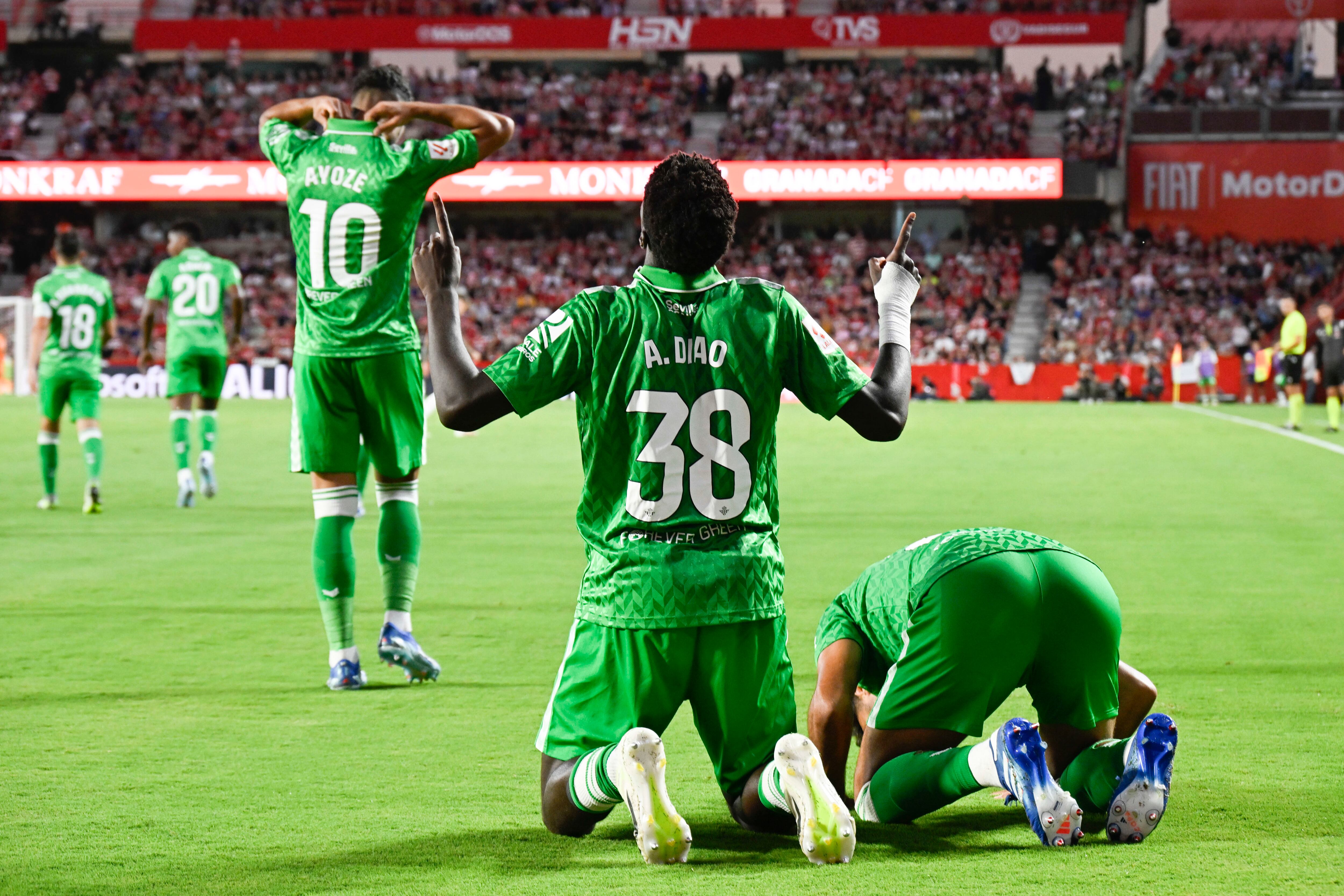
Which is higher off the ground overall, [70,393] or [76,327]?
[76,327]

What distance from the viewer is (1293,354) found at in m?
22.1

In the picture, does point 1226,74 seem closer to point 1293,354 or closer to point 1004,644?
point 1293,354

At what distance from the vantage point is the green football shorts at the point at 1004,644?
3.67m

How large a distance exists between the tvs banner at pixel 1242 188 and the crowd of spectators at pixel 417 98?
1277cm

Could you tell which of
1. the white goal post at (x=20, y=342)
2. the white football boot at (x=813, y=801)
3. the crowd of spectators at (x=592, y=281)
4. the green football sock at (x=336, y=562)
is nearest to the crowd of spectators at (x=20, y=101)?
the crowd of spectators at (x=592, y=281)

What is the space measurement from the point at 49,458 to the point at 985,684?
10.1m

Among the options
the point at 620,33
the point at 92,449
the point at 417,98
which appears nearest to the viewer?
the point at 92,449

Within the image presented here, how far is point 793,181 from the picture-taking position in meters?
38.1

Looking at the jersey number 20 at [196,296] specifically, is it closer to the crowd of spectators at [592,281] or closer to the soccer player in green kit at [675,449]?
the soccer player in green kit at [675,449]

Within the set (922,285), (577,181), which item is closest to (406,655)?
(577,181)

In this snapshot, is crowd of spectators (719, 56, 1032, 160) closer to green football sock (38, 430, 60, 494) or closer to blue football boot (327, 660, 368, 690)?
green football sock (38, 430, 60, 494)

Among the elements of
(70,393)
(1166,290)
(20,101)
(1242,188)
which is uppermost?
(20,101)

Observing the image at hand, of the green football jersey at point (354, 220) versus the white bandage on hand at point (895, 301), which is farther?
the green football jersey at point (354, 220)

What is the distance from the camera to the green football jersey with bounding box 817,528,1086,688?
3.76 m
